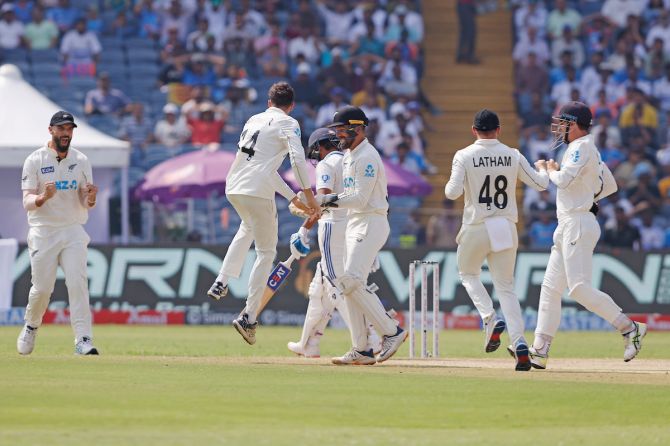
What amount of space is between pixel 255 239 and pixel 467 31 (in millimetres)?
18787

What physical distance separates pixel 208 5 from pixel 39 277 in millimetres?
17592

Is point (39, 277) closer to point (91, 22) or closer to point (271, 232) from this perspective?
point (271, 232)

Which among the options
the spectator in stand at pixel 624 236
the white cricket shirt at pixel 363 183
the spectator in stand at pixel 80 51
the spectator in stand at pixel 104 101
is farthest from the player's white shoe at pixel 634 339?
the spectator in stand at pixel 80 51

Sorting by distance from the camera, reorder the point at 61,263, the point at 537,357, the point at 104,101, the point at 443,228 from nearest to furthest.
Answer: the point at 537,357 → the point at 61,263 → the point at 443,228 → the point at 104,101

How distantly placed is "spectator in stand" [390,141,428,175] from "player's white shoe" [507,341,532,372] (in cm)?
1477

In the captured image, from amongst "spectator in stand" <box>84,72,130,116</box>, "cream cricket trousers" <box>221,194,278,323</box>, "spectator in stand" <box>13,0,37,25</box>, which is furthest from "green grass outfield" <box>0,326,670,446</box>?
"spectator in stand" <box>13,0,37,25</box>

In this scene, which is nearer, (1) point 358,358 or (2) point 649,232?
(1) point 358,358

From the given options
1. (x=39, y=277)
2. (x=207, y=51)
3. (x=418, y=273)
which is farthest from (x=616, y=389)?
(x=207, y=51)

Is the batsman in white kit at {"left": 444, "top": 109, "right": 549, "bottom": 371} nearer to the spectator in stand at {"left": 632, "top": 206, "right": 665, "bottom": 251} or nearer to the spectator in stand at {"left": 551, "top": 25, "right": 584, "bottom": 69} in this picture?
the spectator in stand at {"left": 632, "top": 206, "right": 665, "bottom": 251}

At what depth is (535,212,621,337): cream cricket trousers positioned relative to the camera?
526 inches

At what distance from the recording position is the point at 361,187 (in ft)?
42.7

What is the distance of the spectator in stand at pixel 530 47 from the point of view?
32.1m

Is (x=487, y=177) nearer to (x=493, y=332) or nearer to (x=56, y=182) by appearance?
(x=493, y=332)

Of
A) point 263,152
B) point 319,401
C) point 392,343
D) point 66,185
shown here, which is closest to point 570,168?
point 392,343
